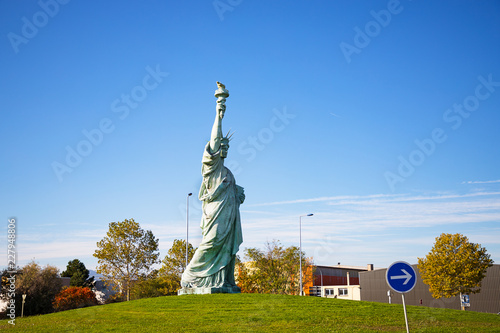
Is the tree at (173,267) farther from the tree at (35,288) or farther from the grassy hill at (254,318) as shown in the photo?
the grassy hill at (254,318)

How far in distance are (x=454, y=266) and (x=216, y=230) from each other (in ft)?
101

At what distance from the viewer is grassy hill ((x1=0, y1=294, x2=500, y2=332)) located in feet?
49.7

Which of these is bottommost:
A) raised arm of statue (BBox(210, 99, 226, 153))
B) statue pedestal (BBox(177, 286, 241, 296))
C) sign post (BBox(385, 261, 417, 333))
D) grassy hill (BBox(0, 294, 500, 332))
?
grassy hill (BBox(0, 294, 500, 332))

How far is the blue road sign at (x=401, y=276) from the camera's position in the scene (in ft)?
33.0

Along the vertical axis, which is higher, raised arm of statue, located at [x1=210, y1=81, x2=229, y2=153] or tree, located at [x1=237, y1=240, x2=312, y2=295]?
raised arm of statue, located at [x1=210, y1=81, x2=229, y2=153]

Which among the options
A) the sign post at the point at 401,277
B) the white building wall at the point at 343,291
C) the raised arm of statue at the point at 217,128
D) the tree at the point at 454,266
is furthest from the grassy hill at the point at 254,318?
the white building wall at the point at 343,291

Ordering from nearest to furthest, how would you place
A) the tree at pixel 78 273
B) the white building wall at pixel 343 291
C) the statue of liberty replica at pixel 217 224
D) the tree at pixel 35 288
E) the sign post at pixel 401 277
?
1. the sign post at pixel 401 277
2. the statue of liberty replica at pixel 217 224
3. the tree at pixel 35 288
4. the white building wall at pixel 343 291
5. the tree at pixel 78 273

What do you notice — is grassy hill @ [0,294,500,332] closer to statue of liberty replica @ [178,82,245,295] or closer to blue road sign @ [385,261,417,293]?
statue of liberty replica @ [178,82,245,295]

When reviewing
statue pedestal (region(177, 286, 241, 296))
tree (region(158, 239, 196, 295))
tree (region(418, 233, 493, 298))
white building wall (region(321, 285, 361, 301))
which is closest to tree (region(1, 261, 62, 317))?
tree (region(158, 239, 196, 295))

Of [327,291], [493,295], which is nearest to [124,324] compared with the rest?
[493,295]

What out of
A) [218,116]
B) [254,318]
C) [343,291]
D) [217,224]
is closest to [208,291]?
[217,224]

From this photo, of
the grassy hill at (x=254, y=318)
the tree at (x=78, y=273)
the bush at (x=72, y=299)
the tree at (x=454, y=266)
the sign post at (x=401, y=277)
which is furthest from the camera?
the tree at (x=78, y=273)

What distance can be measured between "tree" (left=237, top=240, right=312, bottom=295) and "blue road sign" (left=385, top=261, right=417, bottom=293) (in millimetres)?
43711

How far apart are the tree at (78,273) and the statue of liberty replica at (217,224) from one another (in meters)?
56.4
